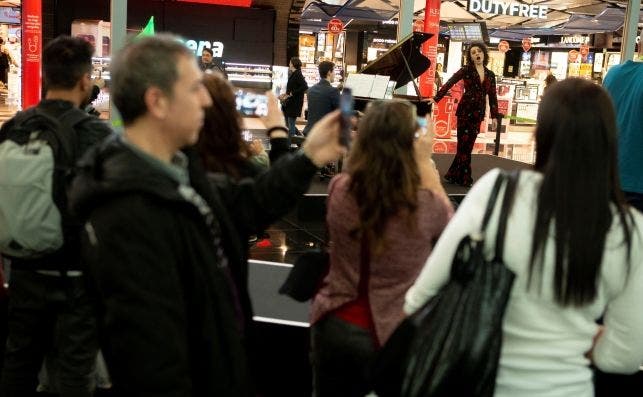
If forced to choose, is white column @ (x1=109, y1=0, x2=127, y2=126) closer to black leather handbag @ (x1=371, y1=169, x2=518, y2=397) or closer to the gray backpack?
the gray backpack

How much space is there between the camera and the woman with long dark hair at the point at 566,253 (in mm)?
1416

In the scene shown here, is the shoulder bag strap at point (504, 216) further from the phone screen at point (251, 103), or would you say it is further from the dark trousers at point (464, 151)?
the dark trousers at point (464, 151)

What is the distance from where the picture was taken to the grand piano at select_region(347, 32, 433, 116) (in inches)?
237

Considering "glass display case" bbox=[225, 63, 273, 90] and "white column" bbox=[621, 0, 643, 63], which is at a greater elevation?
"white column" bbox=[621, 0, 643, 63]

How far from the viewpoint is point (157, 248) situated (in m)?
1.37

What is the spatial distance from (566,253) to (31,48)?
1066cm

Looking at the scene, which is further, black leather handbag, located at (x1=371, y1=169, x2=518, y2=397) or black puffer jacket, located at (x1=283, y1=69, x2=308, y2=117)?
black puffer jacket, located at (x1=283, y1=69, x2=308, y2=117)

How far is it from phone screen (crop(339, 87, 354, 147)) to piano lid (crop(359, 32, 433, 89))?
4.40 metres

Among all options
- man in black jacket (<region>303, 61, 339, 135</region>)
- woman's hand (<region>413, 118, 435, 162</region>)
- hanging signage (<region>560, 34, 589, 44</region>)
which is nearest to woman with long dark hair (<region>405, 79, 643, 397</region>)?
woman's hand (<region>413, 118, 435, 162</region>)

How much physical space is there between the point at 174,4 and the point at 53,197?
1080cm

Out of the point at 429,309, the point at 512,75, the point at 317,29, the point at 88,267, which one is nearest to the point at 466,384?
the point at 429,309

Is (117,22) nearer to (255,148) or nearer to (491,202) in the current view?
(255,148)

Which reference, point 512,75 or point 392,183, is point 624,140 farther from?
point 512,75

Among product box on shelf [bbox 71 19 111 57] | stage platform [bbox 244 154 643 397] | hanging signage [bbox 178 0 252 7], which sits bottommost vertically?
stage platform [bbox 244 154 643 397]
